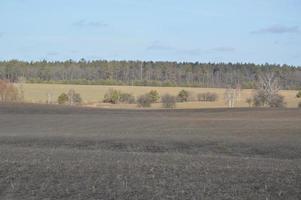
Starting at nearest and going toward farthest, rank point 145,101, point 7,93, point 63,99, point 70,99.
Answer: point 7,93 → point 145,101 → point 63,99 → point 70,99

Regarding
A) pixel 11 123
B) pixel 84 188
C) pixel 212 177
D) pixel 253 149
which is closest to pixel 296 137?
pixel 253 149

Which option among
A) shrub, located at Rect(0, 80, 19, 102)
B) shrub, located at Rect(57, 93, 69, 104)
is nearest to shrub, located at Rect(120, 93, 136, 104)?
shrub, located at Rect(57, 93, 69, 104)

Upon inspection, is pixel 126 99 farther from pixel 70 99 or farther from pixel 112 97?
pixel 70 99

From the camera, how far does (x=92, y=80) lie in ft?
640

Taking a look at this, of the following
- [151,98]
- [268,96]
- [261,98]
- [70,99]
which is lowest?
[70,99]

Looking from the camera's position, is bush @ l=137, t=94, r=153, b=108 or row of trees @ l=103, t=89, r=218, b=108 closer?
row of trees @ l=103, t=89, r=218, b=108

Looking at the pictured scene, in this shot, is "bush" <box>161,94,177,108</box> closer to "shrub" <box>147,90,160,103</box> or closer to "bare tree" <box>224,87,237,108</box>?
"shrub" <box>147,90,160,103</box>

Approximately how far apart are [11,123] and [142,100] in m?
69.1

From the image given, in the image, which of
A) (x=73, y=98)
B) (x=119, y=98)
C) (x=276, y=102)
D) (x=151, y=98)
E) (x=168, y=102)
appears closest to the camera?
(x=276, y=102)

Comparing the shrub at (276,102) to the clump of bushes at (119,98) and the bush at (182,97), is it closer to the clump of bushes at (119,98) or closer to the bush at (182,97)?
the bush at (182,97)

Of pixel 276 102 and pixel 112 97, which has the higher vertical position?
pixel 112 97

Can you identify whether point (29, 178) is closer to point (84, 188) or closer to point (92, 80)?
point (84, 188)

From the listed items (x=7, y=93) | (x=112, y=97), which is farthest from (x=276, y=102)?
(x=7, y=93)

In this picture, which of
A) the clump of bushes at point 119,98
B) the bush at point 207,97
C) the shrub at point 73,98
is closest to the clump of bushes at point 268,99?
the bush at point 207,97
